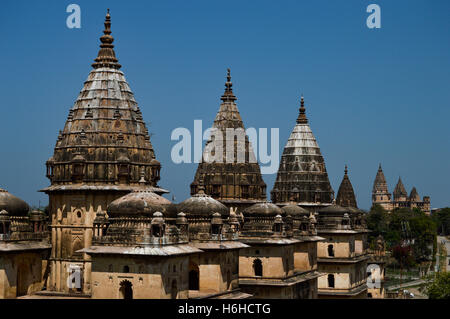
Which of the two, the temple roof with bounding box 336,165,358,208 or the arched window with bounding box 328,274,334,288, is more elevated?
the temple roof with bounding box 336,165,358,208

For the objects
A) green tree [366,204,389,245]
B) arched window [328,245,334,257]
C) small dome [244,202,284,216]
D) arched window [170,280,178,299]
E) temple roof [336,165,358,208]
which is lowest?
arched window [170,280,178,299]

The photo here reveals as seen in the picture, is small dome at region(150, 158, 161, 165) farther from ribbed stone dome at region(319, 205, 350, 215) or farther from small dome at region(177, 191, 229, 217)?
ribbed stone dome at region(319, 205, 350, 215)

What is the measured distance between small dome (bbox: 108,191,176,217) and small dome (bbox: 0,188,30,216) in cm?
743

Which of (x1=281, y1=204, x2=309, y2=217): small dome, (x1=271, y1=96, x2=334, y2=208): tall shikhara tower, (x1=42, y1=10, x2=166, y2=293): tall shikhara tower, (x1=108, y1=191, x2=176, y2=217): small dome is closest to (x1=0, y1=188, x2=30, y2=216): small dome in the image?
(x1=42, y1=10, x2=166, y2=293): tall shikhara tower

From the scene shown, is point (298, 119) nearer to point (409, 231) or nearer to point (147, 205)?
point (147, 205)

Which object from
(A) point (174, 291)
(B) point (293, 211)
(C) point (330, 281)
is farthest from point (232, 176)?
(A) point (174, 291)

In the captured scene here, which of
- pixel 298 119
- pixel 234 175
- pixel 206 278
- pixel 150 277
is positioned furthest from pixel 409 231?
pixel 150 277

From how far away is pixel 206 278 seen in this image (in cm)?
4822

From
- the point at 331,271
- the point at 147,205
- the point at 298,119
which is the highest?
the point at 298,119

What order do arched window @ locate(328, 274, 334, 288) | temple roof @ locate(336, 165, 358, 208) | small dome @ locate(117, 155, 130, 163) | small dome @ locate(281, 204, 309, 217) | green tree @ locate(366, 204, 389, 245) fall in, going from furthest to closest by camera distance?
green tree @ locate(366, 204, 389, 245), temple roof @ locate(336, 165, 358, 208), arched window @ locate(328, 274, 334, 288), small dome @ locate(281, 204, 309, 217), small dome @ locate(117, 155, 130, 163)

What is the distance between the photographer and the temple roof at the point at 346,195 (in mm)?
86688

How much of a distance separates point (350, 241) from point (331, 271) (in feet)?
9.74

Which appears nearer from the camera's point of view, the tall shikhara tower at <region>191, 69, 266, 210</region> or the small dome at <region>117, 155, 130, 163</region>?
the small dome at <region>117, 155, 130, 163</region>

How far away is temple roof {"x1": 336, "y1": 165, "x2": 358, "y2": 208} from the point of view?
8669 cm
